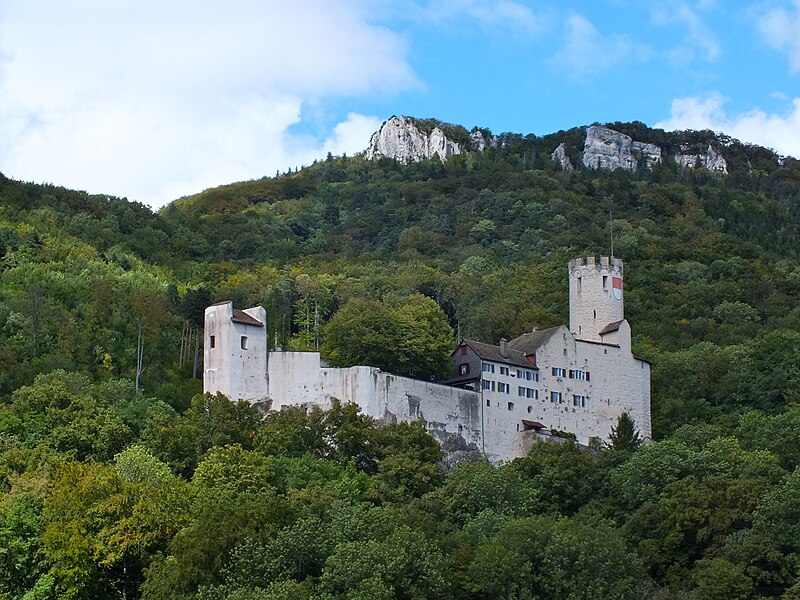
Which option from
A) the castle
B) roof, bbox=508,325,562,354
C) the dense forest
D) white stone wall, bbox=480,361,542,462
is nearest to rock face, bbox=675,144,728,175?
the dense forest

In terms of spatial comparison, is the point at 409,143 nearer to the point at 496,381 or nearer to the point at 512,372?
the point at 512,372

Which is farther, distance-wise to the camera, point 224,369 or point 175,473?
point 224,369

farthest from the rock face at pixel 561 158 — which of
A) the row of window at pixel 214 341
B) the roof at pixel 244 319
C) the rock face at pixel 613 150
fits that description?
the row of window at pixel 214 341

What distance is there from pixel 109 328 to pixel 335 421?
17514 millimetres

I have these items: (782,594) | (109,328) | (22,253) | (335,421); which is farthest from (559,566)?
(22,253)

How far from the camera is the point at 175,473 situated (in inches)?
2377

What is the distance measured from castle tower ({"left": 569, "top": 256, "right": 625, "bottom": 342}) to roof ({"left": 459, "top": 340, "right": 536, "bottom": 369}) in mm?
5342

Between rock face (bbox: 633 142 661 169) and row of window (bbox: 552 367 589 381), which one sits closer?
row of window (bbox: 552 367 589 381)

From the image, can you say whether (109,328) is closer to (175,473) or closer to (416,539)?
(175,473)

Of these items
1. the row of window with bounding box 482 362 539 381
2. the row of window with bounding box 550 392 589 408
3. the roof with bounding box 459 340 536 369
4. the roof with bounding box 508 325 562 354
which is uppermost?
the roof with bounding box 508 325 562 354

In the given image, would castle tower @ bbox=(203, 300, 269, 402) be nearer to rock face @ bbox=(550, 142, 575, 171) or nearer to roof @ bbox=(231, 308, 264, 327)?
roof @ bbox=(231, 308, 264, 327)

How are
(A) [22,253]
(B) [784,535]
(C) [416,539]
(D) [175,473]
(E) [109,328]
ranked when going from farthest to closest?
(A) [22,253]
(E) [109,328]
(D) [175,473]
(B) [784,535]
(C) [416,539]

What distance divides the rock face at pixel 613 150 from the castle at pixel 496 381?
245ft

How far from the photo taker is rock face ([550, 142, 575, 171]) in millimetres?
146000
